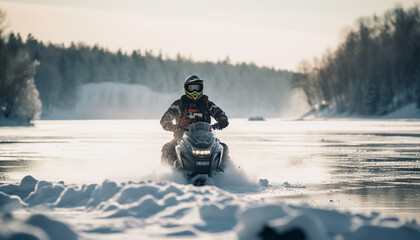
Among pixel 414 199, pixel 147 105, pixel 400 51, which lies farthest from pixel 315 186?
pixel 147 105

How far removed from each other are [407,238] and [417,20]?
92.0m

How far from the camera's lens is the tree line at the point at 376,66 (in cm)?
8606

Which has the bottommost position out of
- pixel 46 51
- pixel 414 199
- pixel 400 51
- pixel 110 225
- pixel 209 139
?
pixel 414 199

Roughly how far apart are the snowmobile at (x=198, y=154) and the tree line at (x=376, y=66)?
71599 millimetres

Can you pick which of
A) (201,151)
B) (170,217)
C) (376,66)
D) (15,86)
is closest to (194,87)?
(201,151)

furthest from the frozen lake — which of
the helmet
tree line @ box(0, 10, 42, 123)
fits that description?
tree line @ box(0, 10, 42, 123)

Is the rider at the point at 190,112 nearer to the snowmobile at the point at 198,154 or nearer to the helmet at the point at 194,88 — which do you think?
the helmet at the point at 194,88

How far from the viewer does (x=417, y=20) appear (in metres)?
89.2

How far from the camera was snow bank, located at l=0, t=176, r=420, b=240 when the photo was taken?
5.05m

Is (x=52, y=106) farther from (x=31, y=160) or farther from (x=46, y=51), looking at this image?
(x=31, y=160)

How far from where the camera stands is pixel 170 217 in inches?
260

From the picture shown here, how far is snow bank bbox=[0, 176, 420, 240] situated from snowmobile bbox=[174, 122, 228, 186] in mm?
1597

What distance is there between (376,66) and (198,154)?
8849cm

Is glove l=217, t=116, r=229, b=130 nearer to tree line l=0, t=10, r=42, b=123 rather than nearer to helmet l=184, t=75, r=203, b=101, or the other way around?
helmet l=184, t=75, r=203, b=101
